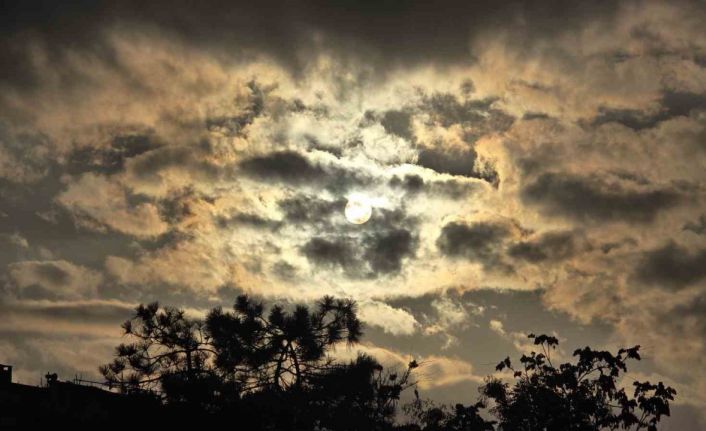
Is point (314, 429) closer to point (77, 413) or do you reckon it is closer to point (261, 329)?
point (261, 329)

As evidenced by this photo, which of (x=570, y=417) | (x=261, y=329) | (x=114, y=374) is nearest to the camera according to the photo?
(x=570, y=417)

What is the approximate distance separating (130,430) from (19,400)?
7.28ft

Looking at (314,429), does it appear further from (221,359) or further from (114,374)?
(114,374)

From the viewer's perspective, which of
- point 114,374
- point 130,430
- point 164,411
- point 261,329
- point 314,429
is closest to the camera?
point 130,430

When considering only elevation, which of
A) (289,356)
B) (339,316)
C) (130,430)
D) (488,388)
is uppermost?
(339,316)

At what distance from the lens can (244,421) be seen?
15352 millimetres

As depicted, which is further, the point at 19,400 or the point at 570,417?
the point at 570,417

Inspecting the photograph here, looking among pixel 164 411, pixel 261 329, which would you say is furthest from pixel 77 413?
pixel 261 329

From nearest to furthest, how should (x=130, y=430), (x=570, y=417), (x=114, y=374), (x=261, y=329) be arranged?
(x=130, y=430) → (x=570, y=417) → (x=114, y=374) → (x=261, y=329)

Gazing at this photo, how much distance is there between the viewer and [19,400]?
40.9 ft

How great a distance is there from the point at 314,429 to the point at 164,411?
241 inches

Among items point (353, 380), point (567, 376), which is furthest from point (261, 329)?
point (567, 376)

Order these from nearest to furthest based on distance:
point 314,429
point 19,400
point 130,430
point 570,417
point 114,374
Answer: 1. point 19,400
2. point 130,430
3. point 570,417
4. point 314,429
5. point 114,374

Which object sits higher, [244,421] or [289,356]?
[289,356]
